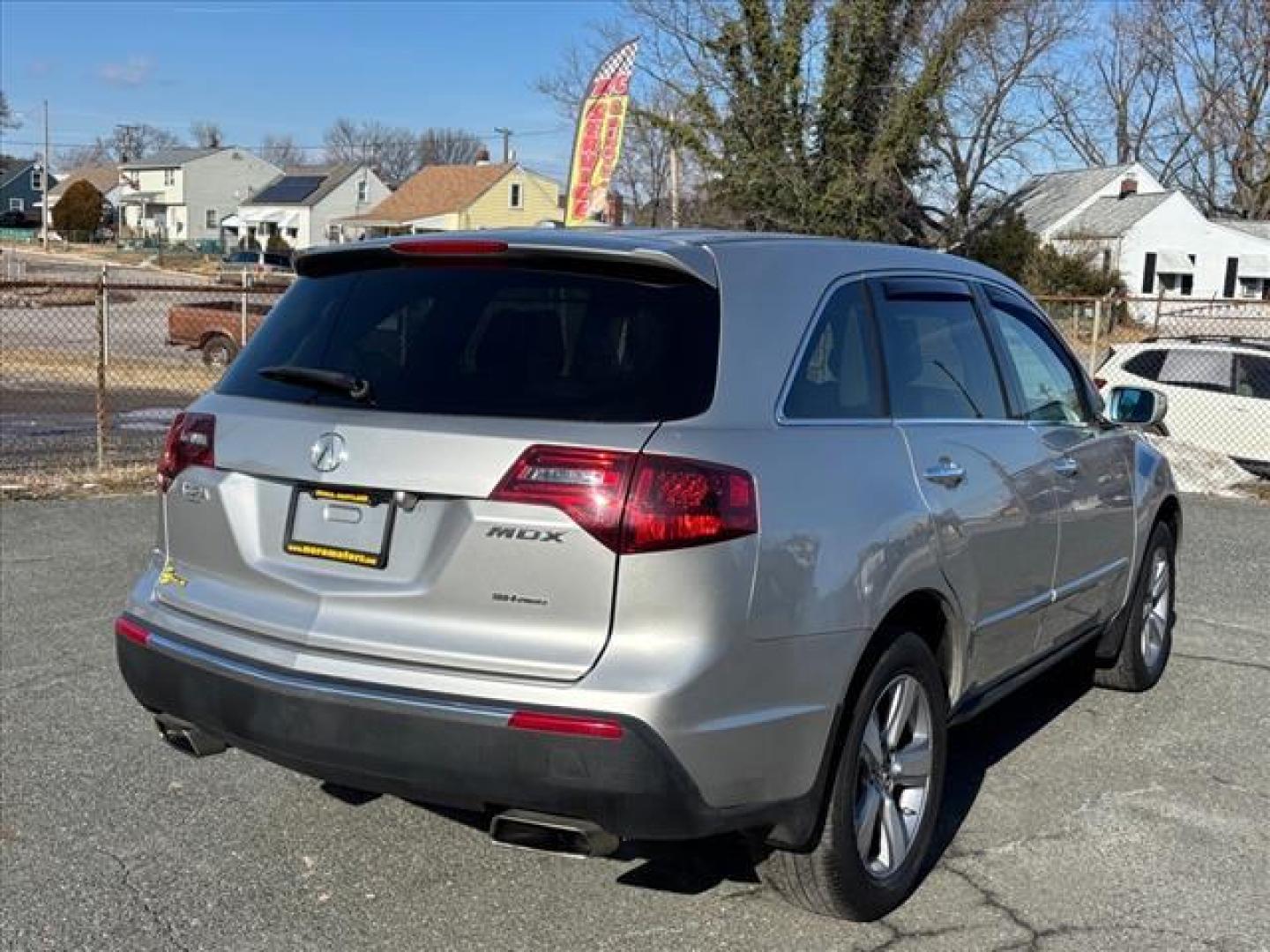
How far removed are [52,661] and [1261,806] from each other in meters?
5.05

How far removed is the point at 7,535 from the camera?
29.1ft

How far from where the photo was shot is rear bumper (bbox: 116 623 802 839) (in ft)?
9.62

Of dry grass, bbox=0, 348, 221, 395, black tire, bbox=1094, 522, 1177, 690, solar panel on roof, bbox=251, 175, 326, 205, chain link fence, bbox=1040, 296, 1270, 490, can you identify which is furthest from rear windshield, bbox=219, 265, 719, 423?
solar panel on roof, bbox=251, 175, 326, 205

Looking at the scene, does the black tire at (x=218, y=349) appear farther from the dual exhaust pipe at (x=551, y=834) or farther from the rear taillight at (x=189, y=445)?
the dual exhaust pipe at (x=551, y=834)

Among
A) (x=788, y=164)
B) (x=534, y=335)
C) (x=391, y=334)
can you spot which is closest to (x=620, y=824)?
(x=534, y=335)

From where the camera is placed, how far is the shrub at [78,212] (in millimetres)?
94125

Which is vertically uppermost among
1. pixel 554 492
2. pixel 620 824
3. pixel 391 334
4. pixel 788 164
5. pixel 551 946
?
pixel 788 164

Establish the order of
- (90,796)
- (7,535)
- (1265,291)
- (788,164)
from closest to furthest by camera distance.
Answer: (90,796) → (7,535) → (788,164) → (1265,291)

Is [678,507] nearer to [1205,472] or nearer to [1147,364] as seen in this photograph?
[1205,472]

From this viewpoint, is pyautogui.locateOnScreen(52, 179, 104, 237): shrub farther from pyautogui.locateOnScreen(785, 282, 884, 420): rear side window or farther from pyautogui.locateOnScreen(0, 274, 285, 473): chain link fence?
pyautogui.locateOnScreen(785, 282, 884, 420): rear side window

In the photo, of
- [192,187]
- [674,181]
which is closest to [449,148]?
[192,187]

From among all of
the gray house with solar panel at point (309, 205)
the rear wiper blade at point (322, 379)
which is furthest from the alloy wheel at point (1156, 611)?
the gray house with solar panel at point (309, 205)

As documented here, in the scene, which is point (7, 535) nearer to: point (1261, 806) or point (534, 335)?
point (534, 335)

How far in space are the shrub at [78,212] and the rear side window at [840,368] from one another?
99131 millimetres
